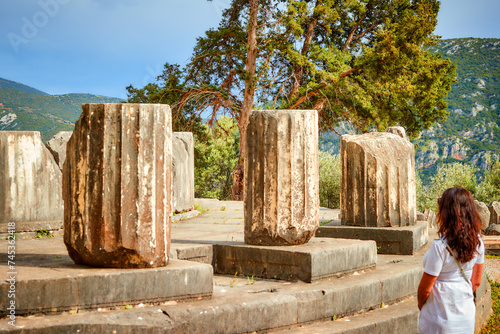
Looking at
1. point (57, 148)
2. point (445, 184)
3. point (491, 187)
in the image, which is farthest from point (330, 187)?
point (57, 148)

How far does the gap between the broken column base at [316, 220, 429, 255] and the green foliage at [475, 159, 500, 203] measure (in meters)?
22.2

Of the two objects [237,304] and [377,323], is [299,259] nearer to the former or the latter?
[377,323]

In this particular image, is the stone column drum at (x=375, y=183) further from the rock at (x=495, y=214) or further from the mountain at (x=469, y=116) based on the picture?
the mountain at (x=469, y=116)

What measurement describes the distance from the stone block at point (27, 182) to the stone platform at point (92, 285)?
283 centimetres

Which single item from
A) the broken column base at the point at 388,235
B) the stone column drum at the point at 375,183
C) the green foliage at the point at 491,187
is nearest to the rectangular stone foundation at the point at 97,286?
the broken column base at the point at 388,235

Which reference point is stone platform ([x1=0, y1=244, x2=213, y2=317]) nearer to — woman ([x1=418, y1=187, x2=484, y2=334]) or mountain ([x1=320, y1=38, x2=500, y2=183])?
woman ([x1=418, y1=187, x2=484, y2=334])

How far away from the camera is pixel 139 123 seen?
3744 mm

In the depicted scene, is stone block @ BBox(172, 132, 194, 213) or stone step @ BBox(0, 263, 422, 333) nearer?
stone step @ BBox(0, 263, 422, 333)

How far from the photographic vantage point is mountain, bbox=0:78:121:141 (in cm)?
2180

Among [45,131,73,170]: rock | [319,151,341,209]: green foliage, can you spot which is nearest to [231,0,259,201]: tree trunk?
[319,151,341,209]: green foliage

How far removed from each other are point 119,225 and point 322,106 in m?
15.5

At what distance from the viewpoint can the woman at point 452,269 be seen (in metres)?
2.82

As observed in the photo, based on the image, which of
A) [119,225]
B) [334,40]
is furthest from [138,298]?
[334,40]

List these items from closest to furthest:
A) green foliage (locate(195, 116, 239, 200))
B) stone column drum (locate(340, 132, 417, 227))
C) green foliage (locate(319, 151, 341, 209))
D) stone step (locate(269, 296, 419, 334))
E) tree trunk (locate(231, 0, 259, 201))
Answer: stone step (locate(269, 296, 419, 334)) < stone column drum (locate(340, 132, 417, 227)) < tree trunk (locate(231, 0, 259, 201)) < green foliage (locate(319, 151, 341, 209)) < green foliage (locate(195, 116, 239, 200))
